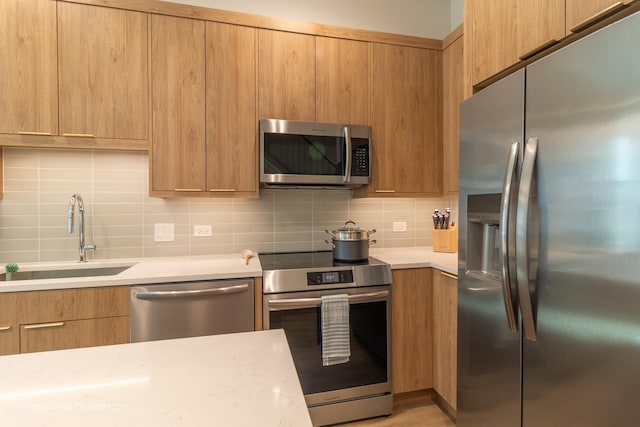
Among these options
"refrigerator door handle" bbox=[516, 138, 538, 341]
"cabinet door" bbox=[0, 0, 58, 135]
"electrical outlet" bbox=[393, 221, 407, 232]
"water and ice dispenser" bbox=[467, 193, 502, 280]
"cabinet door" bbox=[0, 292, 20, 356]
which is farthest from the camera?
"electrical outlet" bbox=[393, 221, 407, 232]

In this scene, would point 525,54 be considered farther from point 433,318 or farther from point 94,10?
point 94,10

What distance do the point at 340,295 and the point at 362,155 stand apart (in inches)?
37.9

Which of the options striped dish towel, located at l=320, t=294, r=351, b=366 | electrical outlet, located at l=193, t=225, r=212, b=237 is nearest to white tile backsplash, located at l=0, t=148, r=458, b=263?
electrical outlet, located at l=193, t=225, r=212, b=237

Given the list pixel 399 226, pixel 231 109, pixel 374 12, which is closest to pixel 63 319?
pixel 231 109

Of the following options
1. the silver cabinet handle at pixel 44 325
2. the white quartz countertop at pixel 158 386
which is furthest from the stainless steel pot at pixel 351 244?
the silver cabinet handle at pixel 44 325

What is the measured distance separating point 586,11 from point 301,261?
1.72 m

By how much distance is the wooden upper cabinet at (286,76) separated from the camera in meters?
2.11

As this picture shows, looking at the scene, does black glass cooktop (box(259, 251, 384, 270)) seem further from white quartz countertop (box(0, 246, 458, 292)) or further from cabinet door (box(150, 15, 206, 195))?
cabinet door (box(150, 15, 206, 195))

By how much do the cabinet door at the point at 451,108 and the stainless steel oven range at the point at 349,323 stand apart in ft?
2.89

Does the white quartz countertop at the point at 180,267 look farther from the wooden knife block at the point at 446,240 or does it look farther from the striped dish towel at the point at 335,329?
the striped dish towel at the point at 335,329

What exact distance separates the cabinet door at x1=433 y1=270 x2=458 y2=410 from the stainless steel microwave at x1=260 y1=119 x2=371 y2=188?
84cm

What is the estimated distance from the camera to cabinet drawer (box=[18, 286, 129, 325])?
1.52m

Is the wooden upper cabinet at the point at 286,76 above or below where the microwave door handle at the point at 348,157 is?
above

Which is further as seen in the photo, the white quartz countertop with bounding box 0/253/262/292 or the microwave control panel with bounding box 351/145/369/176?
the microwave control panel with bounding box 351/145/369/176
